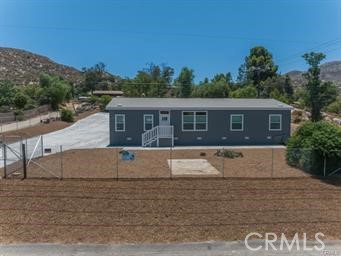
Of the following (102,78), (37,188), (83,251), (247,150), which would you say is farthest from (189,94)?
(83,251)

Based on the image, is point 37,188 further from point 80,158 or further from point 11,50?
point 11,50

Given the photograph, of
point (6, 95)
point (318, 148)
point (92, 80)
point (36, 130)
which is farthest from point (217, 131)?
point (92, 80)

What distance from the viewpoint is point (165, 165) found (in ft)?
62.5

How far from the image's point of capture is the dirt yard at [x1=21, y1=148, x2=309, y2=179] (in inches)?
653

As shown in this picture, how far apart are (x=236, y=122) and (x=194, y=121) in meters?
3.27

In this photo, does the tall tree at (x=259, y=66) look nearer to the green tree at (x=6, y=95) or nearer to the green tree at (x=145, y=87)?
the green tree at (x=145, y=87)

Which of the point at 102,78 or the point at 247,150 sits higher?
the point at 102,78

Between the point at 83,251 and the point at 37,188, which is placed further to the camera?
the point at 37,188

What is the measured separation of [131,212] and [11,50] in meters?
166

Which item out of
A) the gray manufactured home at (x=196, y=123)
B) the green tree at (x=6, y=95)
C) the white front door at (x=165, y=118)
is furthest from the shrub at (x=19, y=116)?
the white front door at (x=165, y=118)

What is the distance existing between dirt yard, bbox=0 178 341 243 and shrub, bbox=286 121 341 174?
1.44 m

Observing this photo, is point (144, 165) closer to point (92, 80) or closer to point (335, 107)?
point (335, 107)

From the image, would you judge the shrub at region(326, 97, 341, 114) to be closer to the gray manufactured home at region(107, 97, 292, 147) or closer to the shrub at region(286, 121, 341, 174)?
the gray manufactured home at region(107, 97, 292, 147)

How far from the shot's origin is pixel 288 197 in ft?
43.9
